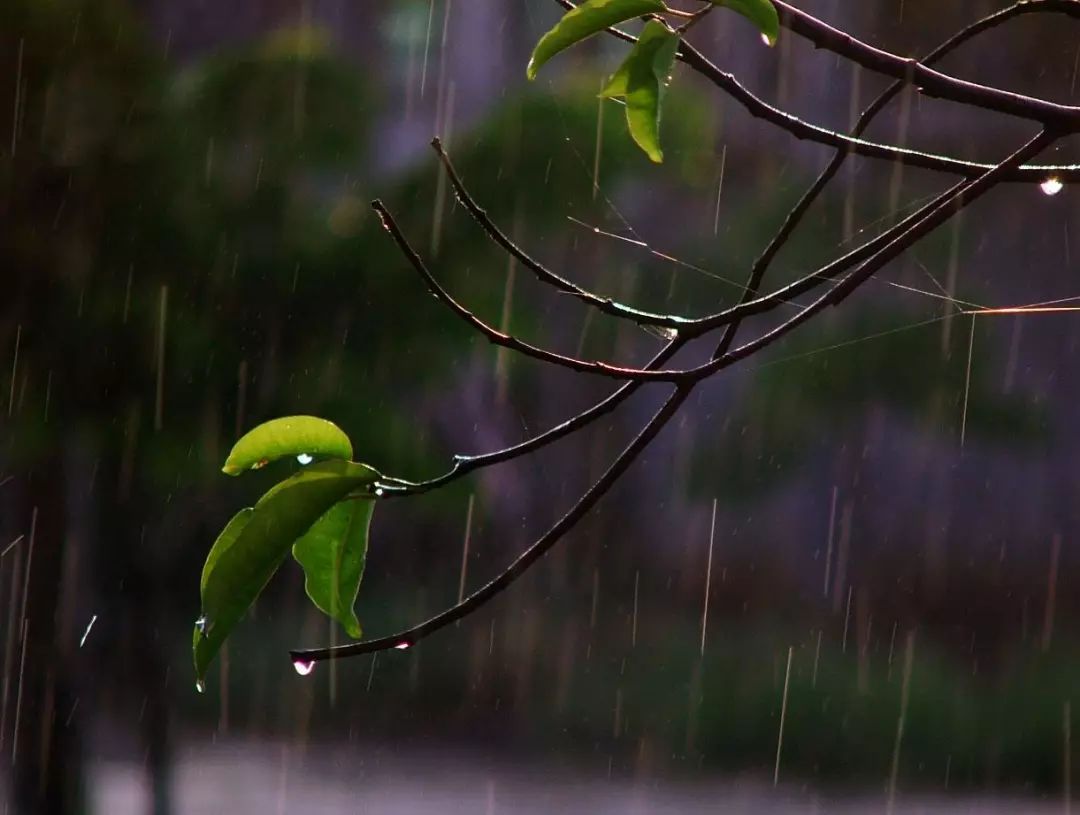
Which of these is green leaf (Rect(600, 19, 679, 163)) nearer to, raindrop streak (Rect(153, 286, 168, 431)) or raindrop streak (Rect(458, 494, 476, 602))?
raindrop streak (Rect(153, 286, 168, 431))

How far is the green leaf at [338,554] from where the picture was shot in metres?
0.36

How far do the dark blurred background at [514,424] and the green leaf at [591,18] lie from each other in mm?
929

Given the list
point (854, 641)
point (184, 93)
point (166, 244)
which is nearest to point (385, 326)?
point (166, 244)

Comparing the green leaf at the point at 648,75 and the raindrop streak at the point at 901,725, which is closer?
the green leaf at the point at 648,75

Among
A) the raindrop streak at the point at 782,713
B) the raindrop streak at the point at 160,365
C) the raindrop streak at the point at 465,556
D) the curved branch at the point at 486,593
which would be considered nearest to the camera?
the curved branch at the point at 486,593

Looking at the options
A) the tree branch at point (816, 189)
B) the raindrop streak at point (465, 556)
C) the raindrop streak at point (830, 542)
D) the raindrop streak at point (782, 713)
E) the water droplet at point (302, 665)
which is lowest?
the raindrop streak at point (782, 713)

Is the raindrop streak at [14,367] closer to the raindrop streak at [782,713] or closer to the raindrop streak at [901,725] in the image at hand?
the raindrop streak at [782,713]

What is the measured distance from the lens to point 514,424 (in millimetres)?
4246

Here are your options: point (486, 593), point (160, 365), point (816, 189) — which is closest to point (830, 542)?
point (160, 365)

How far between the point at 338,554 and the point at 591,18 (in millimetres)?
173

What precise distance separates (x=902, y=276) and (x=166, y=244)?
2202 millimetres

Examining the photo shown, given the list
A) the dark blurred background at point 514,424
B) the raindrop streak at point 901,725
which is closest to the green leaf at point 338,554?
the dark blurred background at point 514,424

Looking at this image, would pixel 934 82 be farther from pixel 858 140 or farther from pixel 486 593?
pixel 486 593

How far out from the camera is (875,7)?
422 cm
